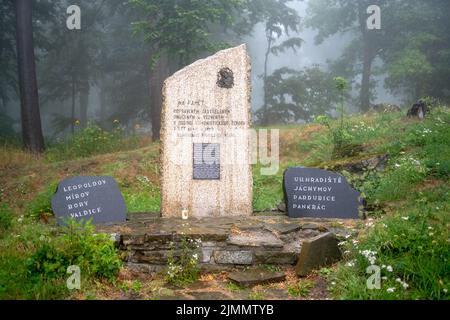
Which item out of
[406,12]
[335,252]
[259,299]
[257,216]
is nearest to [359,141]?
[257,216]

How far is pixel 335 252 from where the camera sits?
5117 millimetres

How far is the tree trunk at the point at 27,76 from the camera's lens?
47.8 feet

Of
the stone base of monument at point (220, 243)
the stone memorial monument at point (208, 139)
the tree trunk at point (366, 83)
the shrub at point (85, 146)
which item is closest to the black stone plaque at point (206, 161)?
the stone memorial monument at point (208, 139)

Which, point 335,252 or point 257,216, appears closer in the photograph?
point 335,252

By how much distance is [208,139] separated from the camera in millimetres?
6809

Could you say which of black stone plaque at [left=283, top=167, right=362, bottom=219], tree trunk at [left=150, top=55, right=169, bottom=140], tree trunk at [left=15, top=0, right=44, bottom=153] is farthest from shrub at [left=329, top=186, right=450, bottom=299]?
tree trunk at [left=15, top=0, right=44, bottom=153]

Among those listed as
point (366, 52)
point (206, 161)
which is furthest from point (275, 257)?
point (366, 52)

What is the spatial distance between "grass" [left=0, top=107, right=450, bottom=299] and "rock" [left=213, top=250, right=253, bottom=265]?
Answer: 12.7 inches

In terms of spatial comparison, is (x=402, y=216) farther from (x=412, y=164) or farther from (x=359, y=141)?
(x=359, y=141)

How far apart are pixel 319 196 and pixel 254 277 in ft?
7.88

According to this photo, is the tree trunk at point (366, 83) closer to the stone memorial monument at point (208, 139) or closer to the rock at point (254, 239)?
the stone memorial monument at point (208, 139)

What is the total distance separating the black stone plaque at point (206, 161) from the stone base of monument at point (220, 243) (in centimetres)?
112

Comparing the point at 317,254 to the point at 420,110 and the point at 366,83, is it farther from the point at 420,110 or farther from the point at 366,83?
the point at 366,83
